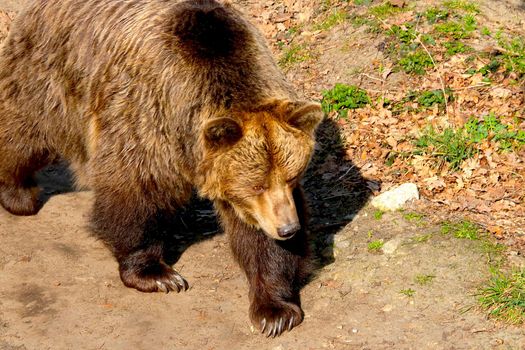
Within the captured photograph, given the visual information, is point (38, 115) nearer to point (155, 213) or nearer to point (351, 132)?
point (155, 213)

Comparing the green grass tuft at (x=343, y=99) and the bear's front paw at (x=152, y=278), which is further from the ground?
the bear's front paw at (x=152, y=278)

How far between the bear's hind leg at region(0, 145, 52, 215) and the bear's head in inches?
92.5

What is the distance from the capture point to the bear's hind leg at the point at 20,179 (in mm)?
6633

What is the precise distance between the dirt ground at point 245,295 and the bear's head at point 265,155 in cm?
88

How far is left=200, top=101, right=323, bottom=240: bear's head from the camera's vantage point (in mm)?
4676

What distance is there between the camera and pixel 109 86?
5.41 m

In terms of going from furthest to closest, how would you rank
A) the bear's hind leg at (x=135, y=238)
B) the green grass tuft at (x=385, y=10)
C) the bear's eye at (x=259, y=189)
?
the green grass tuft at (x=385, y=10)
the bear's hind leg at (x=135, y=238)
the bear's eye at (x=259, y=189)

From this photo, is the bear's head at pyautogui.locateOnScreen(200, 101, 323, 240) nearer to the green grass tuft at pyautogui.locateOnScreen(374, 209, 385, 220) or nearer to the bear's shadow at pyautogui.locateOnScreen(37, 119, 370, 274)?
the bear's shadow at pyautogui.locateOnScreen(37, 119, 370, 274)

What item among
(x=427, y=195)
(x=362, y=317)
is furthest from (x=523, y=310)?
(x=427, y=195)

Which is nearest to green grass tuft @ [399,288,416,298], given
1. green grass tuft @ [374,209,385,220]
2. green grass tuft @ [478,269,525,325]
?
green grass tuft @ [478,269,525,325]

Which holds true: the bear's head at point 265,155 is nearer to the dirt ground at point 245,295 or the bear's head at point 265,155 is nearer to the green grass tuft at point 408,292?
the dirt ground at point 245,295

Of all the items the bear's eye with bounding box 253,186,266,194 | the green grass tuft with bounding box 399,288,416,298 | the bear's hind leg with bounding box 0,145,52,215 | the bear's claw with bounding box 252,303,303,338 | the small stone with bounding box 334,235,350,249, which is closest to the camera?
the bear's eye with bounding box 253,186,266,194

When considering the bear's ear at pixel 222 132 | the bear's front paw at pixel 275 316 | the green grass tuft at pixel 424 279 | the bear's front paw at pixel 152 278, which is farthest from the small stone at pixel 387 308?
the bear's ear at pixel 222 132

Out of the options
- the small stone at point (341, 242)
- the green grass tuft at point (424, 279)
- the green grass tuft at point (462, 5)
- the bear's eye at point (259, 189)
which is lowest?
the small stone at point (341, 242)
